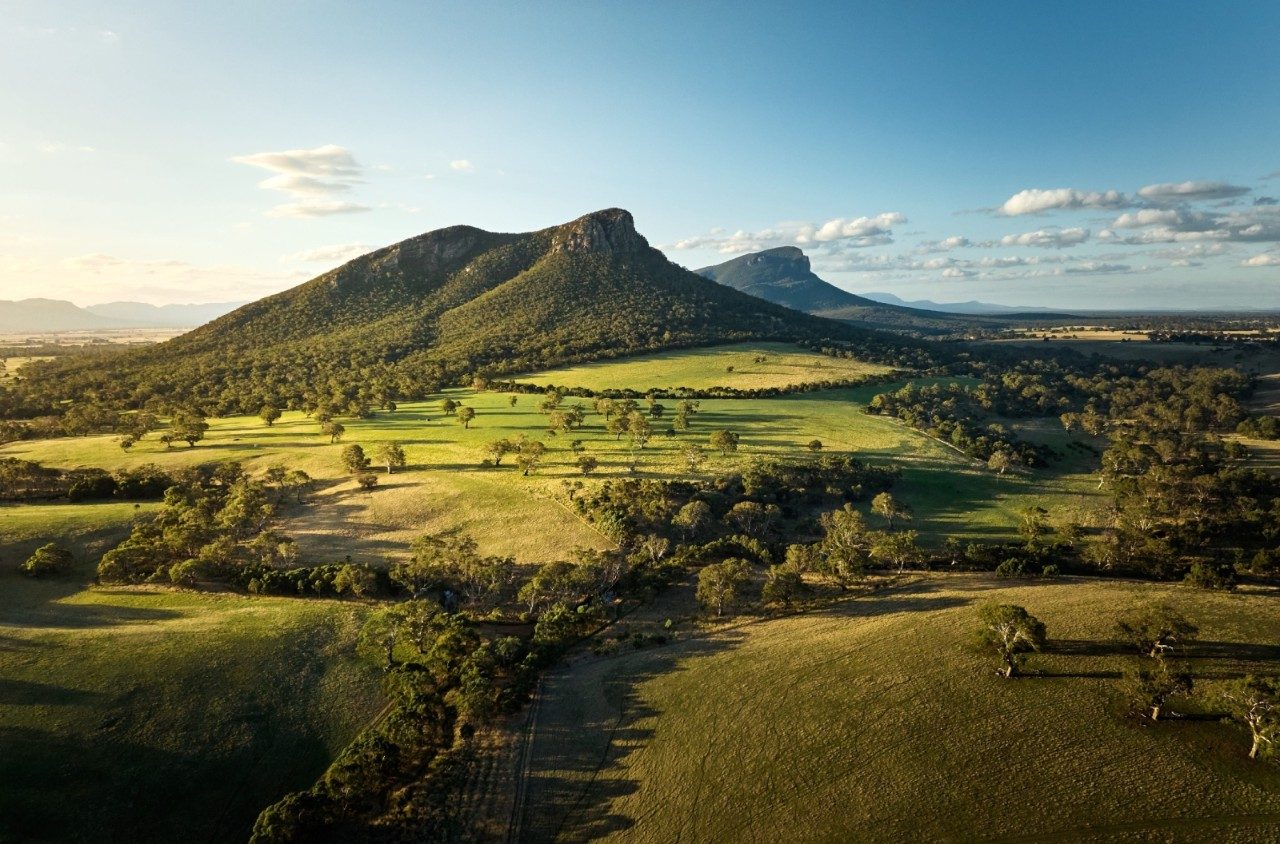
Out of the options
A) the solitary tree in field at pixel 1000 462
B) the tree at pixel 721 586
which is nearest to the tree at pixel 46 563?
the tree at pixel 721 586

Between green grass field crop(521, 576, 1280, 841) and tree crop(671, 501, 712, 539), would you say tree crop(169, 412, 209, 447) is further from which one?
green grass field crop(521, 576, 1280, 841)

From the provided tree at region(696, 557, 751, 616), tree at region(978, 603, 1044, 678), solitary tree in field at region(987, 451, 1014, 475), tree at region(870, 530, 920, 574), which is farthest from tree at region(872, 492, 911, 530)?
tree at region(978, 603, 1044, 678)

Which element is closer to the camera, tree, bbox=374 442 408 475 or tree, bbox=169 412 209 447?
tree, bbox=374 442 408 475

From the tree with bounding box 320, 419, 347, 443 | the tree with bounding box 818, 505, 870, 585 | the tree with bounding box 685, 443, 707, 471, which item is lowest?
the tree with bounding box 818, 505, 870, 585

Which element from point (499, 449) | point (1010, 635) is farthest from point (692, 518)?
point (499, 449)

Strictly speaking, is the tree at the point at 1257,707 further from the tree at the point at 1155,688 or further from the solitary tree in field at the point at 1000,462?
the solitary tree in field at the point at 1000,462

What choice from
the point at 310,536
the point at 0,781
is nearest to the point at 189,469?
the point at 310,536

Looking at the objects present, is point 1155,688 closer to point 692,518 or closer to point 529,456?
point 692,518
